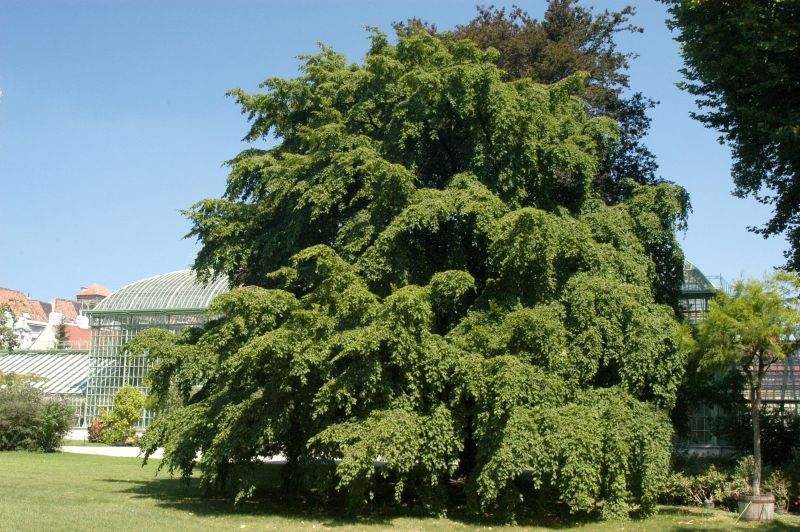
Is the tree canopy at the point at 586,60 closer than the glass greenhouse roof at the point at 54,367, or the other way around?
the tree canopy at the point at 586,60

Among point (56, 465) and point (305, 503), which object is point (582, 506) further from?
point (56, 465)

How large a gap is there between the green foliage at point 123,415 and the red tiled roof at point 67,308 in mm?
72393

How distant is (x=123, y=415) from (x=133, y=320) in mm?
4561

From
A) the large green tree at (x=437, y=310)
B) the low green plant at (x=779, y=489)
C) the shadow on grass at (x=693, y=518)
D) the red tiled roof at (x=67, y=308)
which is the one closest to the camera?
the shadow on grass at (x=693, y=518)

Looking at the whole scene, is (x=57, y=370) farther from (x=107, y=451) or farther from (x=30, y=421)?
(x=107, y=451)

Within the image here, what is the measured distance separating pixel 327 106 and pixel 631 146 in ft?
35.0

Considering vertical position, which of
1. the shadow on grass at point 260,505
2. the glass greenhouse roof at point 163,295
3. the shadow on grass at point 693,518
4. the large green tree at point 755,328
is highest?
the glass greenhouse roof at point 163,295

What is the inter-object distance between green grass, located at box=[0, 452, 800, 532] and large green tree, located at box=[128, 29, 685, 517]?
57 cm

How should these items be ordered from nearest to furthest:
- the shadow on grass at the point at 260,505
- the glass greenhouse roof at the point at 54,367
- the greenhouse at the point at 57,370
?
the shadow on grass at the point at 260,505, the greenhouse at the point at 57,370, the glass greenhouse roof at the point at 54,367

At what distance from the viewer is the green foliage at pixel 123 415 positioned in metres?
31.3

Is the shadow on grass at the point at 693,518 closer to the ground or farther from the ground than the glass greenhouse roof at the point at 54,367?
closer to the ground

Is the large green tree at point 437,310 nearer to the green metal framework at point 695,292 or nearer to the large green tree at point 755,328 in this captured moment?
the large green tree at point 755,328

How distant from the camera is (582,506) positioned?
40.1 ft

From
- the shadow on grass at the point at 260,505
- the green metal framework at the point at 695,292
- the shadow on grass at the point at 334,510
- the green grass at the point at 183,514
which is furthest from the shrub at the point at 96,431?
the green metal framework at the point at 695,292
